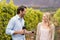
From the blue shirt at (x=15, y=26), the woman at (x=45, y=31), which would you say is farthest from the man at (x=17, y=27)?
the woman at (x=45, y=31)

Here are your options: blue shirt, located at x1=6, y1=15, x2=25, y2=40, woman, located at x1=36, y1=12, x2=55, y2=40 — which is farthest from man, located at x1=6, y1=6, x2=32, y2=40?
woman, located at x1=36, y1=12, x2=55, y2=40

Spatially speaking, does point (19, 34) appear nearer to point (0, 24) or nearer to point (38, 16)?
point (0, 24)

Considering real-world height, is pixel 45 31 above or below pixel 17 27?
below

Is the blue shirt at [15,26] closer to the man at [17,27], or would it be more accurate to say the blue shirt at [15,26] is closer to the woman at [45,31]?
the man at [17,27]

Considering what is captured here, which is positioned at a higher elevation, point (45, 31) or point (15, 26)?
point (15, 26)

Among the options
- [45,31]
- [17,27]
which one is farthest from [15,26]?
[45,31]

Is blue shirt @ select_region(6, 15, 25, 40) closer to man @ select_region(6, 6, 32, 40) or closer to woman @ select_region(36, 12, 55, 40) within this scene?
man @ select_region(6, 6, 32, 40)

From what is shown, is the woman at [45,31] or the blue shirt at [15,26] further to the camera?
the woman at [45,31]

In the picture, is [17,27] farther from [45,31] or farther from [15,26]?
[45,31]

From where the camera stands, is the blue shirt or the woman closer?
the blue shirt

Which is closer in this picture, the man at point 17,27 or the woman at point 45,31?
the man at point 17,27

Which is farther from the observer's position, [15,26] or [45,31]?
[45,31]

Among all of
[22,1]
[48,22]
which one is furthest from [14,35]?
[22,1]

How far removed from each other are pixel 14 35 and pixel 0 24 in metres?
2.17
